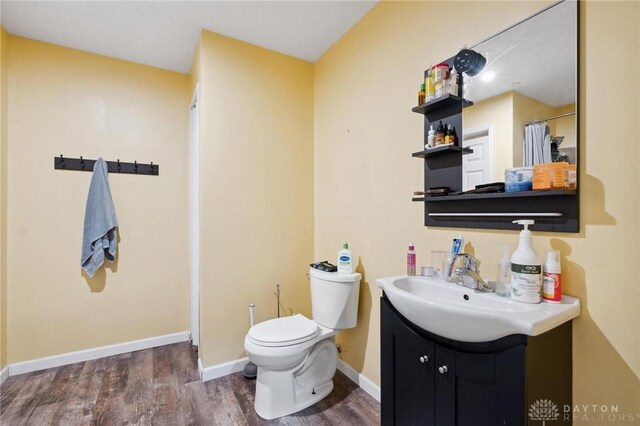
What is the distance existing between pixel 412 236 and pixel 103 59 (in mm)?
2804

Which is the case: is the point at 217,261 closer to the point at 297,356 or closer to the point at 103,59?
the point at 297,356

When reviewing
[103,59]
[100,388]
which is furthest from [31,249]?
[103,59]

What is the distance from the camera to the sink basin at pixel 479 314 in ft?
2.77

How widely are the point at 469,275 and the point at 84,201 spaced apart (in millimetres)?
2774

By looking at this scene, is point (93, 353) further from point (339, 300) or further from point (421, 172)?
point (421, 172)

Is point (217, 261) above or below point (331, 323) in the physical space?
above

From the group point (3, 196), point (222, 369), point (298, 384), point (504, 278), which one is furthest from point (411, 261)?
point (3, 196)

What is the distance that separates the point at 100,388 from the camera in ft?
6.58

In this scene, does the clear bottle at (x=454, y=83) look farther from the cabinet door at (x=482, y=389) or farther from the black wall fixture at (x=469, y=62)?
the cabinet door at (x=482, y=389)

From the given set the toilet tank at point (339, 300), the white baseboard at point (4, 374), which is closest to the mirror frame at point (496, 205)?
the toilet tank at point (339, 300)

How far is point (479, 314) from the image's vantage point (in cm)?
88

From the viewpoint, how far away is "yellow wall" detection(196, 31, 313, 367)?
2.15 metres

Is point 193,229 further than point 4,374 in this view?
Yes

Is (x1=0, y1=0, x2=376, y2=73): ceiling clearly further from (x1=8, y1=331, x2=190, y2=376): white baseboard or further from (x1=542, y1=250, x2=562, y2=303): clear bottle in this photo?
(x1=8, y1=331, x2=190, y2=376): white baseboard
